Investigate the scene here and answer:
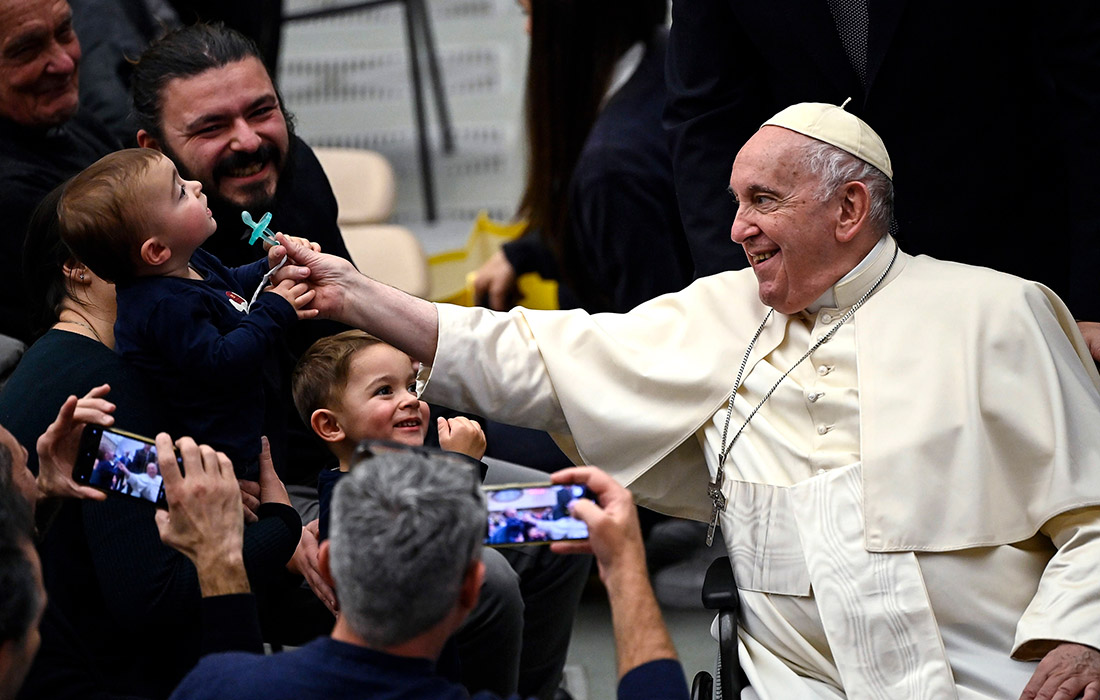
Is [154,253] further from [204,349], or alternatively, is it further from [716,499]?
[716,499]

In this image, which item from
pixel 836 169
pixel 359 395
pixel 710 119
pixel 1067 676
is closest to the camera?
pixel 1067 676

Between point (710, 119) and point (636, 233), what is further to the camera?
point (636, 233)

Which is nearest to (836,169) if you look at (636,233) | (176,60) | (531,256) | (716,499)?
(716,499)

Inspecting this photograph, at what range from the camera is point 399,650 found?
2.04 metres

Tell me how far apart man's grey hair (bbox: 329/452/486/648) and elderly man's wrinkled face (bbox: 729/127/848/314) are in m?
1.24

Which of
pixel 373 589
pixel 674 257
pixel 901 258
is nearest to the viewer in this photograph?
pixel 373 589

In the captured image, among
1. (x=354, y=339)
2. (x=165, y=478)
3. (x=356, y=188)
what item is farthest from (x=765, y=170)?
(x=356, y=188)

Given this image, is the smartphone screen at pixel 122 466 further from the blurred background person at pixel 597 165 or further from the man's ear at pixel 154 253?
the blurred background person at pixel 597 165

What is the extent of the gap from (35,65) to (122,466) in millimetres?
1696

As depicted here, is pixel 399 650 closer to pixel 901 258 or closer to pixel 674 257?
pixel 901 258

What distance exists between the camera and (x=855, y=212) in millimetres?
3074

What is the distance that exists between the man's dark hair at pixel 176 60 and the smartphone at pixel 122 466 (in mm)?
1193

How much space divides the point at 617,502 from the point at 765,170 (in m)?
1.02

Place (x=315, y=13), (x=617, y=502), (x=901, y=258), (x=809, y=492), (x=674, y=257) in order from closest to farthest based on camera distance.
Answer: (x=617, y=502) < (x=809, y=492) < (x=901, y=258) < (x=674, y=257) < (x=315, y=13)
